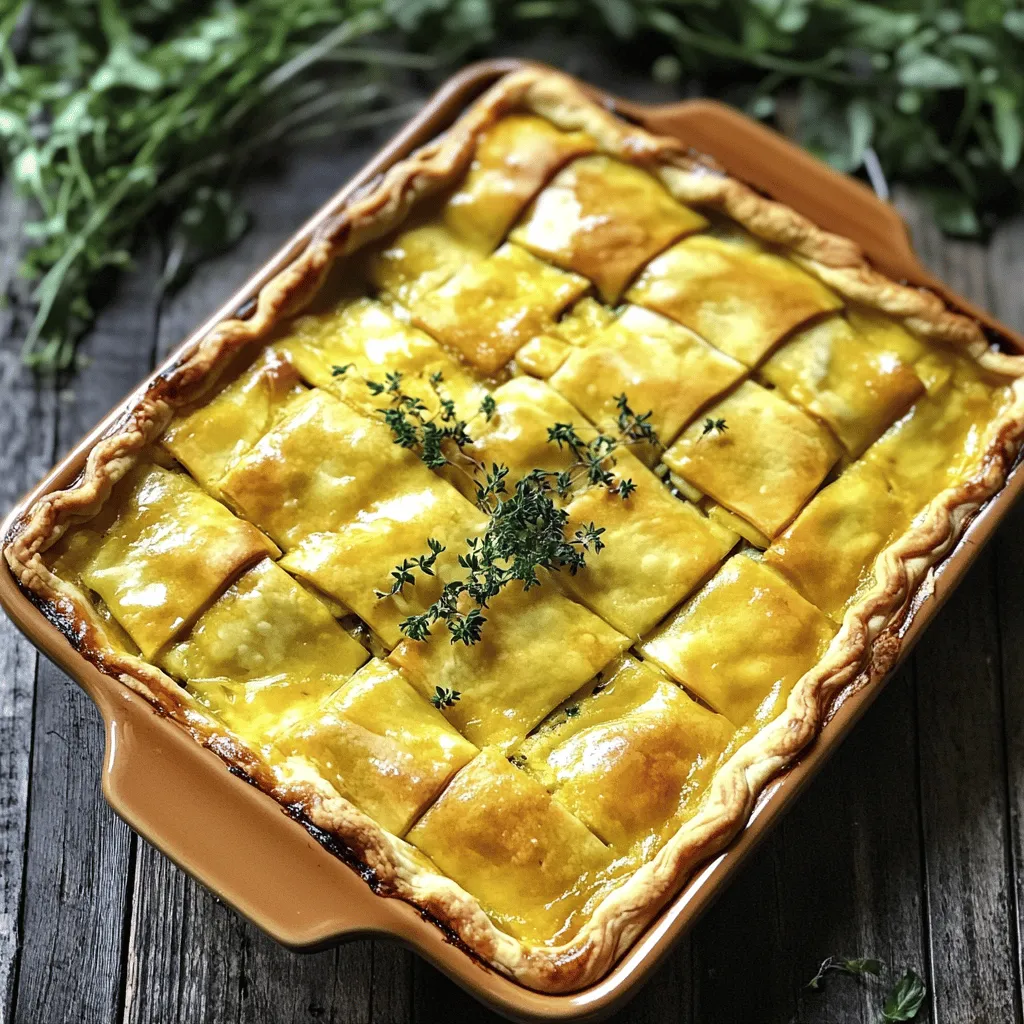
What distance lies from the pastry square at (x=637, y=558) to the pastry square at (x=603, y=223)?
0.49m

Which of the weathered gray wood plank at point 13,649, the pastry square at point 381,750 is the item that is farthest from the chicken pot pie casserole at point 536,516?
the weathered gray wood plank at point 13,649

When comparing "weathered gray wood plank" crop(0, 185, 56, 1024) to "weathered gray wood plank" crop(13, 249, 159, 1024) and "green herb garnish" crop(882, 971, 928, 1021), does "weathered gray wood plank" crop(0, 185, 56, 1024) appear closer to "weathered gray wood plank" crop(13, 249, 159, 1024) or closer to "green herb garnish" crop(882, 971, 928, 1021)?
"weathered gray wood plank" crop(13, 249, 159, 1024)

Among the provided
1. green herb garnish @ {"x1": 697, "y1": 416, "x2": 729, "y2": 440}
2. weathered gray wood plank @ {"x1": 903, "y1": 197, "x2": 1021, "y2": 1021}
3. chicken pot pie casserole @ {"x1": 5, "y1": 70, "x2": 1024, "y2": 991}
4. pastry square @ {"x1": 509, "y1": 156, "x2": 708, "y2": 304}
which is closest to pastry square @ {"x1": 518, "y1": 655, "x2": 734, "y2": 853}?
chicken pot pie casserole @ {"x1": 5, "y1": 70, "x2": 1024, "y2": 991}

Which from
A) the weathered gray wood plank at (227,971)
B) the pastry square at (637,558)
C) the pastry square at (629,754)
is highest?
the pastry square at (637,558)

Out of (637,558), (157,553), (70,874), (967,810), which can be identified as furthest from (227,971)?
(967,810)

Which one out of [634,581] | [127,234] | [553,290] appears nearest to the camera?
[634,581]

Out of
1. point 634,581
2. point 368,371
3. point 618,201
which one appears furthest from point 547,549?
point 618,201

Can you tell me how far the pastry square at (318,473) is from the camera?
92.0 inches

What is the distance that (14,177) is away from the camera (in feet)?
10.1

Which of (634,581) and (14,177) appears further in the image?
(14,177)

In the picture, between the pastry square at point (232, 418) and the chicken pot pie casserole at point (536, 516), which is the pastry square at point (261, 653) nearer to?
the chicken pot pie casserole at point (536, 516)

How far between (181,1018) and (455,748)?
0.84m

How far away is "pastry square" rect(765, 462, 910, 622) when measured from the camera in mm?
2371

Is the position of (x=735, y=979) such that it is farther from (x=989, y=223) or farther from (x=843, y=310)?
(x=989, y=223)
